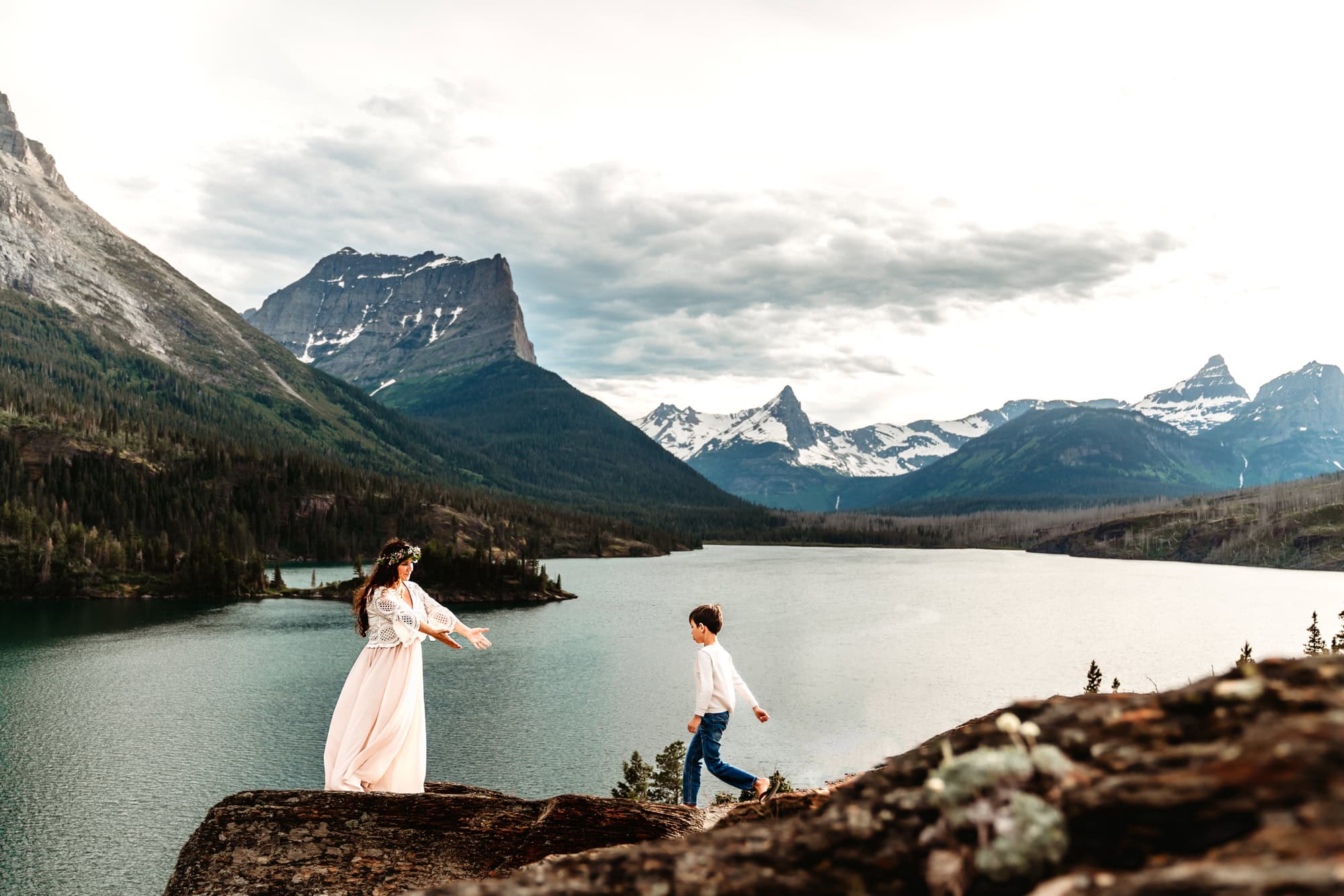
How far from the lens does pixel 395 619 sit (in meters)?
Answer: 12.1

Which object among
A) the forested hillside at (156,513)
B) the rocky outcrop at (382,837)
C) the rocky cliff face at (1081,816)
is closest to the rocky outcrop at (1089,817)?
the rocky cliff face at (1081,816)

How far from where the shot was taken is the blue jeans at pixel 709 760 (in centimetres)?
1163

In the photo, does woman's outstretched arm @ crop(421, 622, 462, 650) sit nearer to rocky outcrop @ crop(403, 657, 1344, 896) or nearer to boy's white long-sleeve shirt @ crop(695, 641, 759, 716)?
boy's white long-sleeve shirt @ crop(695, 641, 759, 716)

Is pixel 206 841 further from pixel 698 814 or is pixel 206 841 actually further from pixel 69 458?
pixel 69 458

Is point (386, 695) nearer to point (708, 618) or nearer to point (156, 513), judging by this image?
point (708, 618)

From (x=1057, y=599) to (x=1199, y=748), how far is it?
14123 cm

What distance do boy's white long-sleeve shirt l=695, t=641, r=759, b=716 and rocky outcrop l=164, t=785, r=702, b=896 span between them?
8.24ft

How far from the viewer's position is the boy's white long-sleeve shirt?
39.2ft

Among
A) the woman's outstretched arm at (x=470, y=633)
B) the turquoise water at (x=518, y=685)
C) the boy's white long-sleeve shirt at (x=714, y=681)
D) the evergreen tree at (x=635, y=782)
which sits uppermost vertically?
the woman's outstretched arm at (x=470, y=633)

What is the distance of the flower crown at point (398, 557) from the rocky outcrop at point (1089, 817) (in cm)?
935

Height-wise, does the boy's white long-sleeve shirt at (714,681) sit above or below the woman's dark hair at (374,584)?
below

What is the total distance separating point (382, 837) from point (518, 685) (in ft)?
198

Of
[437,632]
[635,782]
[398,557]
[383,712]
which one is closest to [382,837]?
[383,712]

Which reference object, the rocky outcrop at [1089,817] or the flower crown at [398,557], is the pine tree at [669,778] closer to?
the flower crown at [398,557]
